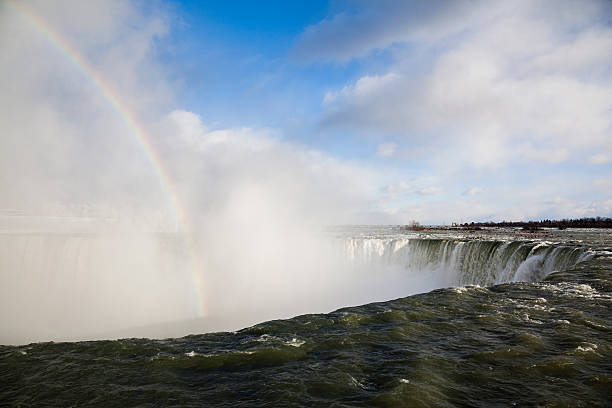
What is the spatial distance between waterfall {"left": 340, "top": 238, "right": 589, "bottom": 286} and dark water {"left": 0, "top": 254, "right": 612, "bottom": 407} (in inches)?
435

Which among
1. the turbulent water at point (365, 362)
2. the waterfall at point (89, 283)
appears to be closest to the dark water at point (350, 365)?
the turbulent water at point (365, 362)

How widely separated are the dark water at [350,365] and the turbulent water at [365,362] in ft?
0.08

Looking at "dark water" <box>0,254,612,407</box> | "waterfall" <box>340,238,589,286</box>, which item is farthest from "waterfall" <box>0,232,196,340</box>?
"dark water" <box>0,254,612,407</box>

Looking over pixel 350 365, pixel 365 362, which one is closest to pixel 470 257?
pixel 365 362

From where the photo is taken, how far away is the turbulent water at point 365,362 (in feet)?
14.8

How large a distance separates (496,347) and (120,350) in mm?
7455

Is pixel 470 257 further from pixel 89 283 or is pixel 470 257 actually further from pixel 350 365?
pixel 89 283

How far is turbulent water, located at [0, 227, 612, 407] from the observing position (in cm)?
451

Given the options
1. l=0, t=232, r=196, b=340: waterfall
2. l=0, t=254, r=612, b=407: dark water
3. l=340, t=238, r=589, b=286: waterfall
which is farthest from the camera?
l=0, t=232, r=196, b=340: waterfall

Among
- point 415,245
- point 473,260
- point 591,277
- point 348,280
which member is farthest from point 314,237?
point 591,277

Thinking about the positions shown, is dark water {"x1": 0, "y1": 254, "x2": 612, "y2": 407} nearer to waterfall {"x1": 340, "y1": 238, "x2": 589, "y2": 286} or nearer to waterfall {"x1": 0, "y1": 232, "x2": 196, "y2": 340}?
waterfall {"x1": 340, "y1": 238, "x2": 589, "y2": 286}

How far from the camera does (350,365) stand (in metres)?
5.66

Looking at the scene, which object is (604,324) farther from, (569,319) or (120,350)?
(120,350)

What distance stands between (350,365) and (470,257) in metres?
23.2
